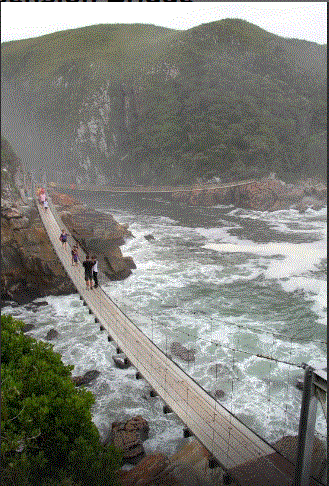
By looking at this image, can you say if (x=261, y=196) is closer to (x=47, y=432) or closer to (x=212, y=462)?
(x=212, y=462)

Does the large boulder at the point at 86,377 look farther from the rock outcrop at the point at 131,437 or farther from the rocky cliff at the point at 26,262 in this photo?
the rocky cliff at the point at 26,262

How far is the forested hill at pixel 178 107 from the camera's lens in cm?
5375

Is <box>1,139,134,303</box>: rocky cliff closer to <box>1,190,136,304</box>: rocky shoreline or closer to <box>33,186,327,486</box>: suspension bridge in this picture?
<box>1,190,136,304</box>: rocky shoreline

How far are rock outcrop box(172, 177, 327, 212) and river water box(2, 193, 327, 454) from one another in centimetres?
1055

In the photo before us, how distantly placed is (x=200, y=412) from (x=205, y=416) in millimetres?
134

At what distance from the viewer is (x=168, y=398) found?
294 inches

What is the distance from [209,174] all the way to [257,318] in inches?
1475

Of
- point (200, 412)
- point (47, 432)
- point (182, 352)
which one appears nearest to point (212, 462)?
point (200, 412)

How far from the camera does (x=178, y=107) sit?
61.1m

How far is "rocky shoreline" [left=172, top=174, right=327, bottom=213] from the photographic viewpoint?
135ft

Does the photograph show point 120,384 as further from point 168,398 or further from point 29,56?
point 29,56

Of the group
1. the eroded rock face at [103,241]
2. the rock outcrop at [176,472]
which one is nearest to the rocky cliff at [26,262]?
the eroded rock face at [103,241]

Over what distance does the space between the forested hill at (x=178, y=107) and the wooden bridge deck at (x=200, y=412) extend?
41.6 meters

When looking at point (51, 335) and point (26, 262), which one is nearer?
point (51, 335)
